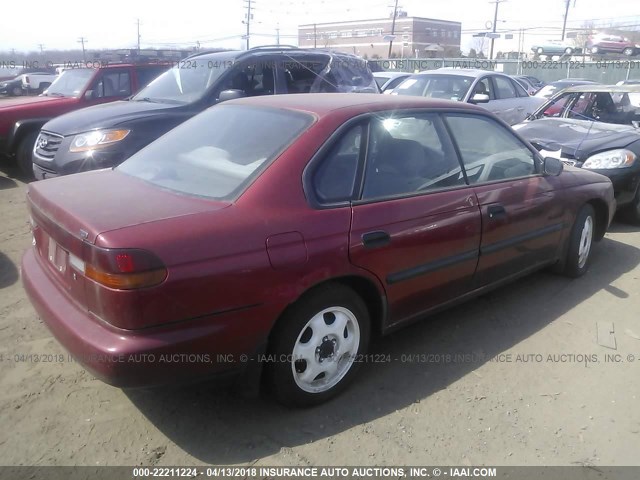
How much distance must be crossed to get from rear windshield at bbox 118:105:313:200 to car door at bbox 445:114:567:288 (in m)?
1.23

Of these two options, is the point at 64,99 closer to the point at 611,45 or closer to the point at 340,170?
→ the point at 340,170

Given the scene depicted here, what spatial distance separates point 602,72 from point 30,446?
3521 centimetres

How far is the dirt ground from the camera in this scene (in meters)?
2.58

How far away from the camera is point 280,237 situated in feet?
8.33

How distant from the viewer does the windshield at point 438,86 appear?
9.70 metres

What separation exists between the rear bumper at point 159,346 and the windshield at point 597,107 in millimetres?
6382

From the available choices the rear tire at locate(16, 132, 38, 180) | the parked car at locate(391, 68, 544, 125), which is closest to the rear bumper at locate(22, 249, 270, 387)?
the rear tire at locate(16, 132, 38, 180)

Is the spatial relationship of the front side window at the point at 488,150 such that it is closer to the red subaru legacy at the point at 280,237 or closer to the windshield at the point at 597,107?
the red subaru legacy at the point at 280,237

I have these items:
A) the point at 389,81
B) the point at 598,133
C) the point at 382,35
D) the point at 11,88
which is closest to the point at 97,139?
the point at 598,133

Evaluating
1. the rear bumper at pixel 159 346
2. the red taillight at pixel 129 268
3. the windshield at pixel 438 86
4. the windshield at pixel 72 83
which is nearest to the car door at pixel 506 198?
the rear bumper at pixel 159 346

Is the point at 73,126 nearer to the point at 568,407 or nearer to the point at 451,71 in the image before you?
the point at 568,407

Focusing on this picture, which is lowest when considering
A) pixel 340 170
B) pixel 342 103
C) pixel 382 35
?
pixel 340 170

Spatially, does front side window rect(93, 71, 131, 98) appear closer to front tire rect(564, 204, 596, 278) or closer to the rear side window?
the rear side window

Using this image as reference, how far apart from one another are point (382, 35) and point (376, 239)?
8764cm
